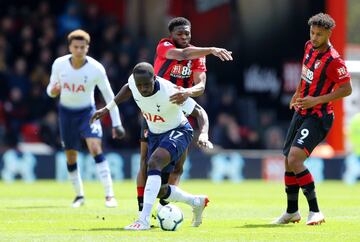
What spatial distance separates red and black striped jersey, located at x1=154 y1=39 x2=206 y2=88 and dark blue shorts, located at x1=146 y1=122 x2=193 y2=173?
895 mm

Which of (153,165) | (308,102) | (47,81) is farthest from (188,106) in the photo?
(47,81)

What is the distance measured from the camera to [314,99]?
11.9 meters

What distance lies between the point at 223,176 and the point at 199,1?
17.5ft

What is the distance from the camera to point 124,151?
79.0 feet

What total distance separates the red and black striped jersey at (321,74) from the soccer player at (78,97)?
12.9ft

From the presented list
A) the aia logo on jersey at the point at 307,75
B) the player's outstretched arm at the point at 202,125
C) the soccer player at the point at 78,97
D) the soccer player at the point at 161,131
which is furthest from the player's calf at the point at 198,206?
the soccer player at the point at 78,97

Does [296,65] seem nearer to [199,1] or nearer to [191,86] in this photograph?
[199,1]

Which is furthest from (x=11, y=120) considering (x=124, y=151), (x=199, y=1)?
(x=199, y=1)

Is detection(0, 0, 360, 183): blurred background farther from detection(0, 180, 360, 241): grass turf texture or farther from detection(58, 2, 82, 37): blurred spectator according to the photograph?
detection(0, 180, 360, 241): grass turf texture

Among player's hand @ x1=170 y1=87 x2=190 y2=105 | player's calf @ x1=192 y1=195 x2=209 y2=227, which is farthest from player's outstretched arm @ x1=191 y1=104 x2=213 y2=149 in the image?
player's calf @ x1=192 y1=195 x2=209 y2=227

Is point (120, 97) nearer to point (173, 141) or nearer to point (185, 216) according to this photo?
point (173, 141)

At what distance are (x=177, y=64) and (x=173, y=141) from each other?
4.35ft

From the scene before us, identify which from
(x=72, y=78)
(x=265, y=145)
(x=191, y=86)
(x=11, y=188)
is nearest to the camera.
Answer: (x=191, y=86)

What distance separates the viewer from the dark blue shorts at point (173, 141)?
11.3 meters
